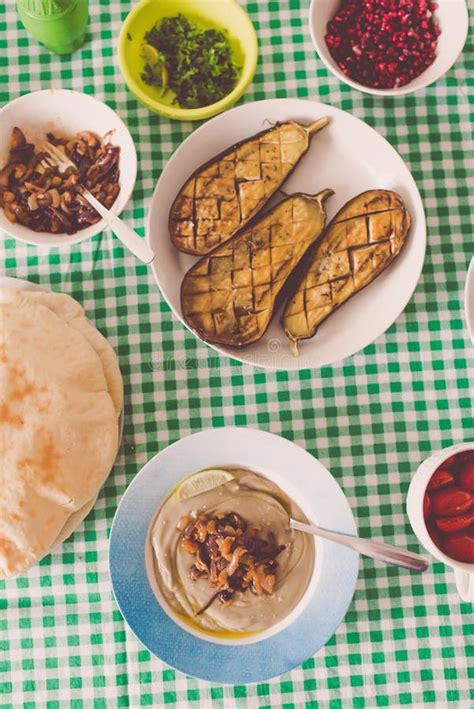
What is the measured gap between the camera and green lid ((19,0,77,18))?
1.64 meters

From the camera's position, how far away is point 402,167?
1675 millimetres

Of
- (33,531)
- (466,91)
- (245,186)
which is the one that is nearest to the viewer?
(33,531)

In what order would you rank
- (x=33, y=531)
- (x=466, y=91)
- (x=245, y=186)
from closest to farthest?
(x=33, y=531) < (x=245, y=186) < (x=466, y=91)

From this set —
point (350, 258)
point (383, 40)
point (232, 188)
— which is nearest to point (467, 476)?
point (350, 258)

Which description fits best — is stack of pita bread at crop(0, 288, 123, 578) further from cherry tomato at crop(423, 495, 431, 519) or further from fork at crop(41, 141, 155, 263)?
cherry tomato at crop(423, 495, 431, 519)

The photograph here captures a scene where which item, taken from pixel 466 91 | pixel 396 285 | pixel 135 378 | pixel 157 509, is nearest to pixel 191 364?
pixel 135 378

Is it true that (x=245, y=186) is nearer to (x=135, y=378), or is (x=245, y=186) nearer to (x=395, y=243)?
(x=395, y=243)

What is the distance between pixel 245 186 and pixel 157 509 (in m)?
0.69

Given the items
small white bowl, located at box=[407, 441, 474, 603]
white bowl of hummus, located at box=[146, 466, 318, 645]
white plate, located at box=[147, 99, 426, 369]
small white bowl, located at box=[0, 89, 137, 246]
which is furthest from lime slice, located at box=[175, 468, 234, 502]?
small white bowl, located at box=[0, 89, 137, 246]

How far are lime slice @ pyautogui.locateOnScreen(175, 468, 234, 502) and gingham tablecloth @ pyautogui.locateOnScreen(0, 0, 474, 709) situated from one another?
0.13m

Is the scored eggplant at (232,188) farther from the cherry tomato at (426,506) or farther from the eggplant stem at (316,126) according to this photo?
the cherry tomato at (426,506)

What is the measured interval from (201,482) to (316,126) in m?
0.77

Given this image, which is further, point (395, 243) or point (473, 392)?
point (473, 392)

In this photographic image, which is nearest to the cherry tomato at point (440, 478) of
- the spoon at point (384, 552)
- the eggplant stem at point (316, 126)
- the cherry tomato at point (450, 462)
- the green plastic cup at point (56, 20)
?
the cherry tomato at point (450, 462)
